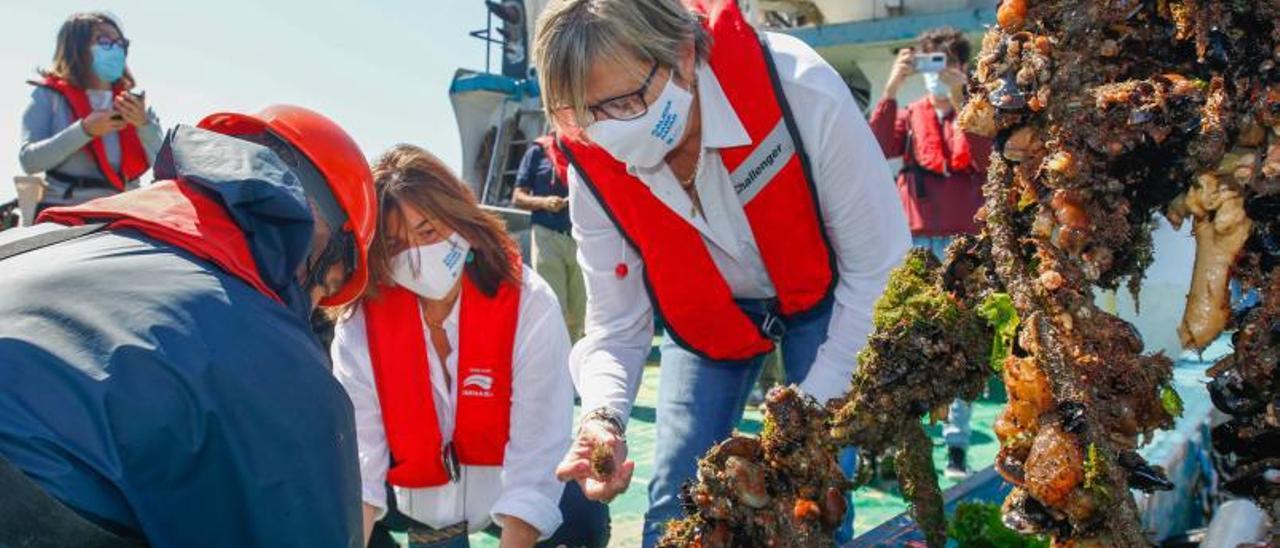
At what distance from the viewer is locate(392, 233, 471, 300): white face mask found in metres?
2.88

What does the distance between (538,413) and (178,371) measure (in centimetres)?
168

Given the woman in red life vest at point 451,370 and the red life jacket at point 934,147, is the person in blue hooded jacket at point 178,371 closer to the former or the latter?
the woman in red life vest at point 451,370

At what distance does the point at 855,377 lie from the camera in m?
1.44

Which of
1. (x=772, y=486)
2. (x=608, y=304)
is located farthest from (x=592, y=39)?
(x=772, y=486)

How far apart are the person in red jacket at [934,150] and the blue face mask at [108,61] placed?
11.7 feet

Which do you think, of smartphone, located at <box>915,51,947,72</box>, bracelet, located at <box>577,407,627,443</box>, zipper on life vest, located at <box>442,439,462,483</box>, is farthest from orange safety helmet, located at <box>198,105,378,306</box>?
smartphone, located at <box>915,51,947,72</box>

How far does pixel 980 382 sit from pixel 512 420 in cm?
169

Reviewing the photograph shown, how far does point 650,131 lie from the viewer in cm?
221

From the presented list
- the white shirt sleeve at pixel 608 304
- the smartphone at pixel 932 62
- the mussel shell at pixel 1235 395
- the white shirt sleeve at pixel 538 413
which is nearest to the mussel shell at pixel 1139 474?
the mussel shell at pixel 1235 395

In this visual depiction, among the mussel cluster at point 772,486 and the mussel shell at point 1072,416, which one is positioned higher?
the mussel shell at point 1072,416

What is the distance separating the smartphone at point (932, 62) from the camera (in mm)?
4746

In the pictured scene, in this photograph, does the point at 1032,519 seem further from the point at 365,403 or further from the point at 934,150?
the point at 934,150

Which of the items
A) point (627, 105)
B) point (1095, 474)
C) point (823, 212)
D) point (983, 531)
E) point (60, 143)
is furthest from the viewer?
Answer: point (60, 143)

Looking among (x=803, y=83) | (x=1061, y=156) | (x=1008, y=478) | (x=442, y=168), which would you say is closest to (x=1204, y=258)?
(x=1061, y=156)
